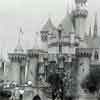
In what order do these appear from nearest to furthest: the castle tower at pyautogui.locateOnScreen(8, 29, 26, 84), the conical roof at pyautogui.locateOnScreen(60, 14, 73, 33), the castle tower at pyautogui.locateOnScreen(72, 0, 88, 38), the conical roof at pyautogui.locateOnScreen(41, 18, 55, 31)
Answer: the castle tower at pyautogui.locateOnScreen(8, 29, 26, 84), the castle tower at pyautogui.locateOnScreen(72, 0, 88, 38), the conical roof at pyautogui.locateOnScreen(60, 14, 73, 33), the conical roof at pyautogui.locateOnScreen(41, 18, 55, 31)

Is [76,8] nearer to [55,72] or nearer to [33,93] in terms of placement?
[55,72]

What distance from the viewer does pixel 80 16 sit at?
74.4m

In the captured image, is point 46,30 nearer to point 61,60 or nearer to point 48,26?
point 48,26

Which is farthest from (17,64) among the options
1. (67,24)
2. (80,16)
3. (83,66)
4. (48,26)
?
(80,16)

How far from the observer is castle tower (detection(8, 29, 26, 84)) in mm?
65125

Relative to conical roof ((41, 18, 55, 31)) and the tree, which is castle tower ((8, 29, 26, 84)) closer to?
conical roof ((41, 18, 55, 31))

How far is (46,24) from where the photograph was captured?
79.6 meters

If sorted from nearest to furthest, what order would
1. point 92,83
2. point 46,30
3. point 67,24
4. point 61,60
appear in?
point 92,83 → point 61,60 → point 67,24 → point 46,30

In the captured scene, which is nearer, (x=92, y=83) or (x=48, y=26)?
(x=92, y=83)

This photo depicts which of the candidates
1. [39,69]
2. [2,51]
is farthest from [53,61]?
[2,51]

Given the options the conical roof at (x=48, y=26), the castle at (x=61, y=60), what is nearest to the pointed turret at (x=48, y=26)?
the conical roof at (x=48, y=26)

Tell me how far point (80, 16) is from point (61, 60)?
1499 centimetres

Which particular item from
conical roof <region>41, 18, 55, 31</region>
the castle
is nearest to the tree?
the castle

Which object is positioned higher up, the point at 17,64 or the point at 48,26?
the point at 48,26
